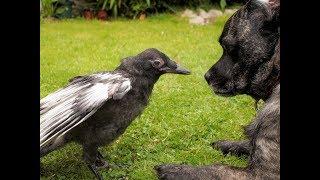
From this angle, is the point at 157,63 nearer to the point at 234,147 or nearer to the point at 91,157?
the point at 91,157

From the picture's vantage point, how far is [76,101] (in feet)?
13.6

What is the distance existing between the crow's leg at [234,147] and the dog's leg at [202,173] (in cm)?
115

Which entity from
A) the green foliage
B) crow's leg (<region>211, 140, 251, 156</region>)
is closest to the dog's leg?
crow's leg (<region>211, 140, 251, 156</region>)

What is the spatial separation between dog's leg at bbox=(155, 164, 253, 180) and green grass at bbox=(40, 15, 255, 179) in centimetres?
61

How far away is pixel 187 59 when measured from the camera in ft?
30.8

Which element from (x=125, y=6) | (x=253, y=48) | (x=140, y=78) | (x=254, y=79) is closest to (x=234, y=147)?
(x=254, y=79)

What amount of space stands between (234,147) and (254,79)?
95 centimetres

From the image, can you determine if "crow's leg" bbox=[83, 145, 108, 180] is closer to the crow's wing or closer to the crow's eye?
the crow's wing

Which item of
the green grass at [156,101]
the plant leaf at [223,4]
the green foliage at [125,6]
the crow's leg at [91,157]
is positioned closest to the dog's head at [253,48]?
the green grass at [156,101]

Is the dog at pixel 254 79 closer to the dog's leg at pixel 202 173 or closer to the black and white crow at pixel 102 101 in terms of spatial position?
the dog's leg at pixel 202 173

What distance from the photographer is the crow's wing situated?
399 cm

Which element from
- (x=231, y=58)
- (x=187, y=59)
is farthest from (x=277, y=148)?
(x=187, y=59)
